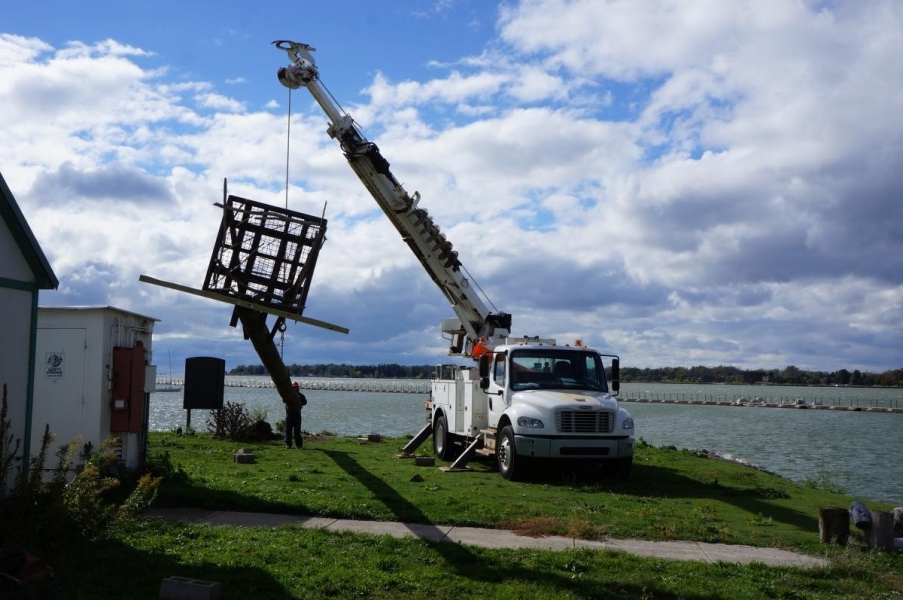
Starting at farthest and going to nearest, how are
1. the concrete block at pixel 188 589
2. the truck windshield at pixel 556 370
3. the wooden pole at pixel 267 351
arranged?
the truck windshield at pixel 556 370
the wooden pole at pixel 267 351
the concrete block at pixel 188 589

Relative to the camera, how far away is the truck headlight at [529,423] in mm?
15484

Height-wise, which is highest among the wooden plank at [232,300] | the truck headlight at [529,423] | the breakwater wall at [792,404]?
the wooden plank at [232,300]

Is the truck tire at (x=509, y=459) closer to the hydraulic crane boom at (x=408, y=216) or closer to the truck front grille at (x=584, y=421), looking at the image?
the truck front grille at (x=584, y=421)

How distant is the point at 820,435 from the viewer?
138 ft

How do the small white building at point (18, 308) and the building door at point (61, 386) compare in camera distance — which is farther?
the building door at point (61, 386)

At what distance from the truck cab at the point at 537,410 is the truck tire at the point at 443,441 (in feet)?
0.08

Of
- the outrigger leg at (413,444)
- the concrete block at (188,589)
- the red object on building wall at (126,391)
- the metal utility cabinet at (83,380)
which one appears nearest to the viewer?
the concrete block at (188,589)

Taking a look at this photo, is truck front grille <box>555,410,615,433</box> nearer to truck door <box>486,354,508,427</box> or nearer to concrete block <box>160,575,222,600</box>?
truck door <box>486,354,508,427</box>

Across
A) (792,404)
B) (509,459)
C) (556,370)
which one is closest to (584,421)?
(509,459)

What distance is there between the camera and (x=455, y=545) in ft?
30.6

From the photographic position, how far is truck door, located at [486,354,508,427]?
17031 mm

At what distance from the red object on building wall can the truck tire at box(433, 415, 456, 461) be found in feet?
26.8

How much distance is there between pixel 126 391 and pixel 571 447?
7.84 meters

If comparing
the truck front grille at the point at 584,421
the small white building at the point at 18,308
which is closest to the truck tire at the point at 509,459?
the truck front grille at the point at 584,421
